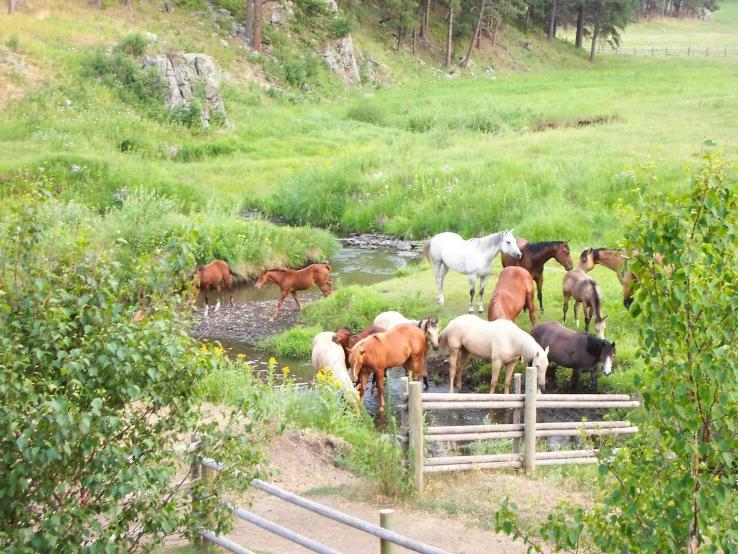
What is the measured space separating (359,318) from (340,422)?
21.0ft

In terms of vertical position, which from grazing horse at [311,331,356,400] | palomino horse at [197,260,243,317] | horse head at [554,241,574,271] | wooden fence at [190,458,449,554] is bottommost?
palomino horse at [197,260,243,317]

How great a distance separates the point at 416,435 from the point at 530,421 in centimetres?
181

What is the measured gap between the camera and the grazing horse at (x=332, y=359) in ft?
44.8

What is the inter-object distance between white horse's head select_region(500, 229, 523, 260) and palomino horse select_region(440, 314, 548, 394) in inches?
129

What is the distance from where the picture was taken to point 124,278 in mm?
6871

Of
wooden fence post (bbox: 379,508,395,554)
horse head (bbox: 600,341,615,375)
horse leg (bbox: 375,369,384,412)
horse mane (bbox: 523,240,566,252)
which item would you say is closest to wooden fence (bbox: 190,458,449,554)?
wooden fence post (bbox: 379,508,395,554)

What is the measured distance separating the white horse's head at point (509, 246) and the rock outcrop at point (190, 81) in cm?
2306

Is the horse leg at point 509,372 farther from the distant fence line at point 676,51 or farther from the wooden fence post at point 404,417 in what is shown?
the distant fence line at point 676,51

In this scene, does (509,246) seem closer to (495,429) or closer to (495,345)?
(495,345)

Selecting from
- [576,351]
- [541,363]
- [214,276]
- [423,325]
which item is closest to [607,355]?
[576,351]

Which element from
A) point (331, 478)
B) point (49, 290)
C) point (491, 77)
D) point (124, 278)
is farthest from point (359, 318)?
point (491, 77)

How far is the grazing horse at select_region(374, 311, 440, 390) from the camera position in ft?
48.2

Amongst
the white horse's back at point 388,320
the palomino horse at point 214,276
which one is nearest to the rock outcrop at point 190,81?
the palomino horse at point 214,276

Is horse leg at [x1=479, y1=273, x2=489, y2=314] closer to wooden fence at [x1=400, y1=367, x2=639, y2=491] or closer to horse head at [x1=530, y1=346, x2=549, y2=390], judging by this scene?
horse head at [x1=530, y1=346, x2=549, y2=390]
